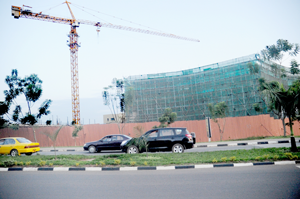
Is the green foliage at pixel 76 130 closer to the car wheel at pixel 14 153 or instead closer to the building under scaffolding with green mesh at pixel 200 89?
the car wheel at pixel 14 153

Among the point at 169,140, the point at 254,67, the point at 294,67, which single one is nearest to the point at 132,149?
the point at 169,140

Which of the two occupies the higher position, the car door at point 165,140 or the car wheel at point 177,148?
the car door at point 165,140

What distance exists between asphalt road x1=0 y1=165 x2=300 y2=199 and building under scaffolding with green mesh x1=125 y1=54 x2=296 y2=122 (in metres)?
26.2

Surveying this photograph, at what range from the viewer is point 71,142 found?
2392cm

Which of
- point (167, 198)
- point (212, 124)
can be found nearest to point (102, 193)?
point (167, 198)

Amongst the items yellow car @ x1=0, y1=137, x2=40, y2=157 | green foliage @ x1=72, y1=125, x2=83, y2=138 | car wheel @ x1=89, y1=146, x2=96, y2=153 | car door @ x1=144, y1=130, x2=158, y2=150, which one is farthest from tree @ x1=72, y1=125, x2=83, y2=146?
car door @ x1=144, y1=130, x2=158, y2=150

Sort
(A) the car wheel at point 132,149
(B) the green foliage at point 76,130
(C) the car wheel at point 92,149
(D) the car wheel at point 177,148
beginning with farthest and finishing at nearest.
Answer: (B) the green foliage at point 76,130 → (C) the car wheel at point 92,149 → (A) the car wheel at point 132,149 → (D) the car wheel at point 177,148

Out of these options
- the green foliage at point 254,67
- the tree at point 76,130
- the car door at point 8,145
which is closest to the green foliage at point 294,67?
the green foliage at point 254,67

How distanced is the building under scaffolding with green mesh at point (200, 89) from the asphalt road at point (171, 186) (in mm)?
26205

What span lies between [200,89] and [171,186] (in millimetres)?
34062

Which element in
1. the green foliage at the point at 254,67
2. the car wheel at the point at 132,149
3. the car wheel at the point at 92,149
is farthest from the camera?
the green foliage at the point at 254,67

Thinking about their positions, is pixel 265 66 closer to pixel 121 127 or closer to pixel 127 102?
pixel 127 102

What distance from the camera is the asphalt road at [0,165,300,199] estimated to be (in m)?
4.91

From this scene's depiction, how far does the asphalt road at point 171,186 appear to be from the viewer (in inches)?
193
